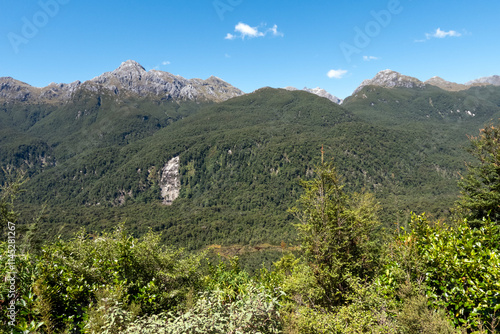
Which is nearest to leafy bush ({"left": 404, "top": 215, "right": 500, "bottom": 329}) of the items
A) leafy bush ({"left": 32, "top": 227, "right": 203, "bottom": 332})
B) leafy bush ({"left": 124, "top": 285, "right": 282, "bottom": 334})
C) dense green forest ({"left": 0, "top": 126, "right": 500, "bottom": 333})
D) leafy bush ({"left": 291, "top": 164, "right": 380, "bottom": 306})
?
dense green forest ({"left": 0, "top": 126, "right": 500, "bottom": 333})

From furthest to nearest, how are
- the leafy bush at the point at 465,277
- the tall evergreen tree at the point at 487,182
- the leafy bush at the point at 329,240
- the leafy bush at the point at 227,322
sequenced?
the tall evergreen tree at the point at 487,182 < the leafy bush at the point at 329,240 < the leafy bush at the point at 465,277 < the leafy bush at the point at 227,322

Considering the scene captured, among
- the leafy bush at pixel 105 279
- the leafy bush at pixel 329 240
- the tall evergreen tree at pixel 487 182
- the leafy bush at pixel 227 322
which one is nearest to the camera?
the leafy bush at pixel 227 322

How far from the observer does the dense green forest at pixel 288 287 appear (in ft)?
23.6

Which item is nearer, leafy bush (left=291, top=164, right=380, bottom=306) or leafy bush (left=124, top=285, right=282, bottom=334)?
leafy bush (left=124, top=285, right=282, bottom=334)

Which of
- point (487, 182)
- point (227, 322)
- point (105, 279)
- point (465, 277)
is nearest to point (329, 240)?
point (465, 277)

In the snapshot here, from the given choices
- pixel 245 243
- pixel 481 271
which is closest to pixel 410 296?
pixel 481 271

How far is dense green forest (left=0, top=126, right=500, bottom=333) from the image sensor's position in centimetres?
720

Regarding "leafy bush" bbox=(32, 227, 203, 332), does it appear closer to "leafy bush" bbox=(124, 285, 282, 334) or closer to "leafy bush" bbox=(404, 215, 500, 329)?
"leafy bush" bbox=(124, 285, 282, 334)

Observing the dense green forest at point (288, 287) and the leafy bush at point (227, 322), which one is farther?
the dense green forest at point (288, 287)

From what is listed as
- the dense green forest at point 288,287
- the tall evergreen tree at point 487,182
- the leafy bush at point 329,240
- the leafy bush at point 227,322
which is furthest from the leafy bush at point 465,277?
the tall evergreen tree at point 487,182

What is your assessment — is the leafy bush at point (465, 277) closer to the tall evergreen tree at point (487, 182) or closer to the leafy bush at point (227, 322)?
the leafy bush at point (227, 322)

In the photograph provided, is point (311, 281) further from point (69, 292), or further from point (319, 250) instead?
point (69, 292)

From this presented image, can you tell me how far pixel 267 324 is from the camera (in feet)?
22.4

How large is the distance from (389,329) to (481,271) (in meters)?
3.68
